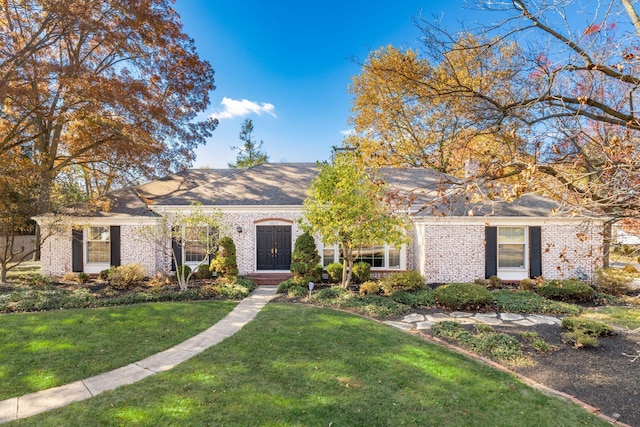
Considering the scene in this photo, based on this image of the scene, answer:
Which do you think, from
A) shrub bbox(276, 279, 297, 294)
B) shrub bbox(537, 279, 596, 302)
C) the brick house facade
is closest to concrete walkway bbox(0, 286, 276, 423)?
shrub bbox(276, 279, 297, 294)

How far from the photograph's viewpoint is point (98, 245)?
45.0 ft

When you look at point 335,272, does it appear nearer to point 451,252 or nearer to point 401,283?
point 401,283

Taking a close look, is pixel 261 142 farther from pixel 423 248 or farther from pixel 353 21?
pixel 423 248

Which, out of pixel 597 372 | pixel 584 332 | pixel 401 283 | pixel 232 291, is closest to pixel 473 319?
pixel 584 332

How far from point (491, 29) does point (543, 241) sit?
37.2 feet

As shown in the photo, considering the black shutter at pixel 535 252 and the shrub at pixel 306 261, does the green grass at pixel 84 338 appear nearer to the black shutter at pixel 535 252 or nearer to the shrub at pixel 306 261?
the shrub at pixel 306 261

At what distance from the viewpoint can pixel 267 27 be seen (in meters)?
15.3

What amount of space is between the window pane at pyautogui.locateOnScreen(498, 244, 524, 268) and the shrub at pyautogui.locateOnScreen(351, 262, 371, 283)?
5687 mm

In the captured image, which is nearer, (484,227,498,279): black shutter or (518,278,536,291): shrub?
(518,278,536,291): shrub

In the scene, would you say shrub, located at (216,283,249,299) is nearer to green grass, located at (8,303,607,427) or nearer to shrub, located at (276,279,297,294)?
shrub, located at (276,279,297,294)

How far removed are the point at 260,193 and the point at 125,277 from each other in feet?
21.0

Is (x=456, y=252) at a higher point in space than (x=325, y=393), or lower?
higher

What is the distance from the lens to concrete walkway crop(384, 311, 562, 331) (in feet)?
26.0

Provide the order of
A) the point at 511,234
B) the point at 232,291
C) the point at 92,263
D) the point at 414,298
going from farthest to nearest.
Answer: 1. the point at 92,263
2. the point at 511,234
3. the point at 232,291
4. the point at 414,298
